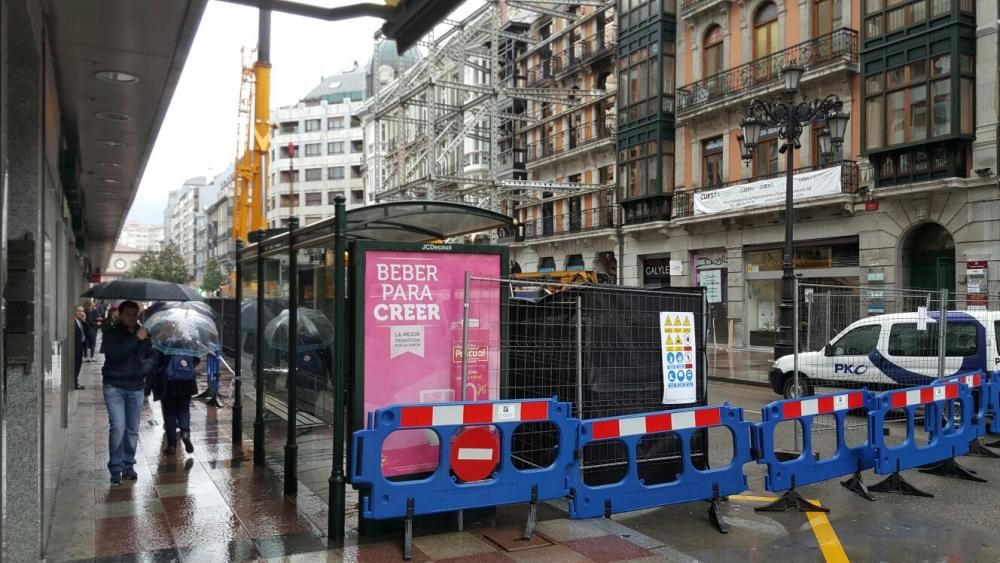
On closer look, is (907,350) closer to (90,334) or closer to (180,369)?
(180,369)

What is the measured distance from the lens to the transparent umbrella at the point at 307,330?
21.4 feet

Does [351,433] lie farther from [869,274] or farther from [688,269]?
[688,269]

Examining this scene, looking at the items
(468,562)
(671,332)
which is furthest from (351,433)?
(671,332)

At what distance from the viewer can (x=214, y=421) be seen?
463 inches

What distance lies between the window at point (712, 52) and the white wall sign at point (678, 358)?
83.1ft

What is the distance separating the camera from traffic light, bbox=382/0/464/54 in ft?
10.8

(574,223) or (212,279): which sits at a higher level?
(574,223)

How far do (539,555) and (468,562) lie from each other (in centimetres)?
52

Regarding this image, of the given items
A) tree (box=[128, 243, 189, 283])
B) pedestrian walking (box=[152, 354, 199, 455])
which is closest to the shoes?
pedestrian walking (box=[152, 354, 199, 455])

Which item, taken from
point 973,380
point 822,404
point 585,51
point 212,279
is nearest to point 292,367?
point 822,404

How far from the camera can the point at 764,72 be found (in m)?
27.9

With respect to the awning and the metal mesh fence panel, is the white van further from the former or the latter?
the awning

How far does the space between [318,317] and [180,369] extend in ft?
10.4

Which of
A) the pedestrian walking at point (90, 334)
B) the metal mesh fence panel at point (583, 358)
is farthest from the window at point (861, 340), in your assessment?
the pedestrian walking at point (90, 334)
